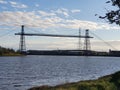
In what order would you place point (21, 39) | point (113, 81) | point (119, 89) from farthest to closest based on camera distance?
point (21, 39), point (113, 81), point (119, 89)

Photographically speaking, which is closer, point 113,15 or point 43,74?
point 113,15

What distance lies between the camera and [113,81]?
85.9ft

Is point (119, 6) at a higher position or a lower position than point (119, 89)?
higher

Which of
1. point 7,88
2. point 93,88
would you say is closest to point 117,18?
point 93,88

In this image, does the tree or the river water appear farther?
the river water

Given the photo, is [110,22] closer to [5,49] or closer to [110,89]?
[110,89]

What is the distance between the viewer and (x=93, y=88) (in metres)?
22.4

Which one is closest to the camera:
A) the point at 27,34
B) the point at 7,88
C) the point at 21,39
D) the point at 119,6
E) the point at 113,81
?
the point at 119,6

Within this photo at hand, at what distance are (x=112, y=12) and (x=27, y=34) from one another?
178210 millimetres

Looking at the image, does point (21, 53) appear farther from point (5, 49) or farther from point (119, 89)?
point (119, 89)

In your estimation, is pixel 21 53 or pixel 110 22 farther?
pixel 21 53

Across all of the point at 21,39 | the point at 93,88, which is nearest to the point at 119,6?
the point at 93,88

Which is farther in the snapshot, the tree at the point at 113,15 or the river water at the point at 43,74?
the river water at the point at 43,74

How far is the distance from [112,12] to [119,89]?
4909 millimetres
